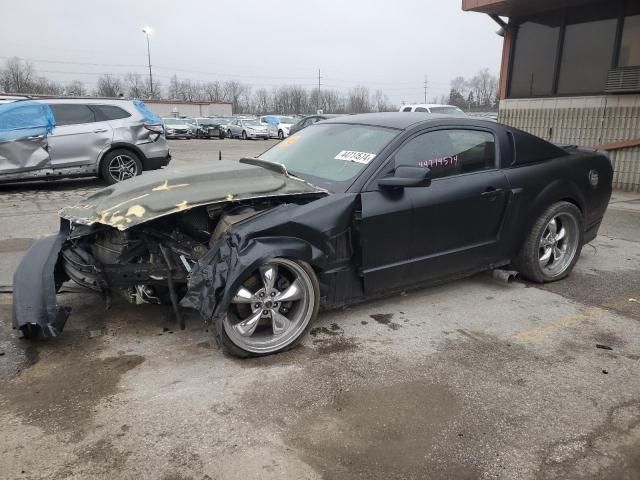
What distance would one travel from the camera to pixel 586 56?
10.7 metres

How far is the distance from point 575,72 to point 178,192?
10534mm

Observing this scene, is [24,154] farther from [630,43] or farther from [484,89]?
[484,89]

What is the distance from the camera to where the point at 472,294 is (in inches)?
176

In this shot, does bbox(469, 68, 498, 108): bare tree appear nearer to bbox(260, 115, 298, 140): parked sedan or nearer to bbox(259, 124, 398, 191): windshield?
bbox(260, 115, 298, 140): parked sedan

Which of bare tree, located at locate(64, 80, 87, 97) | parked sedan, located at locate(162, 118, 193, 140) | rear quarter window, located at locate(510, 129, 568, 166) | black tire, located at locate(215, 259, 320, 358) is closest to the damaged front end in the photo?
black tire, located at locate(215, 259, 320, 358)

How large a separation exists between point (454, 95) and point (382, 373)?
59.4 m

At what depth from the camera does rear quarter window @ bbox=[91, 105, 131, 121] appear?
31.7 feet

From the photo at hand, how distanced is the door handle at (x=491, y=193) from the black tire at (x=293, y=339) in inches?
65.6

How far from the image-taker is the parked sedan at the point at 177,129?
3125 centimetres

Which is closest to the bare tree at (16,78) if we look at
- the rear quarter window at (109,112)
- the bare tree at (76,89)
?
the bare tree at (76,89)

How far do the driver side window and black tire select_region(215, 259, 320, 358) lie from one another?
3.63 ft

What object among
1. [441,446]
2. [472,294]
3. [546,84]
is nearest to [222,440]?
[441,446]

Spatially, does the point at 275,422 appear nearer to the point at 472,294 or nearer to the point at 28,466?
the point at 28,466

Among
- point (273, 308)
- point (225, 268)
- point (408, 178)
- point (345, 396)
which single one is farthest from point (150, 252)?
point (408, 178)
